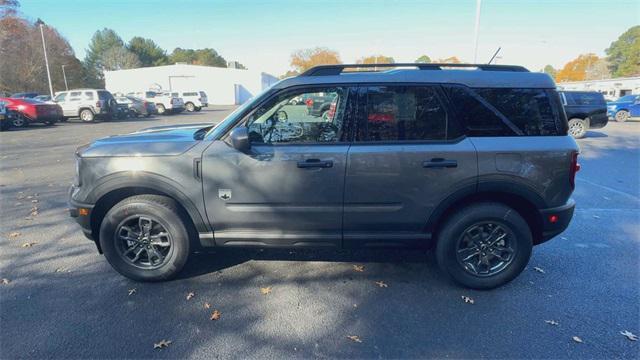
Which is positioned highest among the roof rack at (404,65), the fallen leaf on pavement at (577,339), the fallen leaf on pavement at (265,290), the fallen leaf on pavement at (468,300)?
the roof rack at (404,65)

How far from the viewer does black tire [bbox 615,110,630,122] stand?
21094mm

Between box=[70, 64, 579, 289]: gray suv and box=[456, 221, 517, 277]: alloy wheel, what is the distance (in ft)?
0.03

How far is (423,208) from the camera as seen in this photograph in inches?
125

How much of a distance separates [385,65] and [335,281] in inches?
84.9

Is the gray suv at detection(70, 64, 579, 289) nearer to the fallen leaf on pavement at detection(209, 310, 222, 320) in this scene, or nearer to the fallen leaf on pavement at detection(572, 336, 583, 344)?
the fallen leaf on pavement at detection(209, 310, 222, 320)

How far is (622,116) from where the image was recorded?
21328 millimetres

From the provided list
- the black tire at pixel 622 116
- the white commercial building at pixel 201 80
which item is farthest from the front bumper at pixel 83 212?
the white commercial building at pixel 201 80

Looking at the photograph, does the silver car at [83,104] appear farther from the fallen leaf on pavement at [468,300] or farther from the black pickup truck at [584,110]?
the black pickup truck at [584,110]

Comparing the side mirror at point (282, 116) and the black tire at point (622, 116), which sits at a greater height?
the side mirror at point (282, 116)

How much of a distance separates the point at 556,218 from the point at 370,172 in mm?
1769

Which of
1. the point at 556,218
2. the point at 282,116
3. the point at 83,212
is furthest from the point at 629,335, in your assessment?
the point at 83,212

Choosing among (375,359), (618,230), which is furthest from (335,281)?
(618,230)

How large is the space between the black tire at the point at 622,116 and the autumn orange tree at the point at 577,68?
8977 centimetres

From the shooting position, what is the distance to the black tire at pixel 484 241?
3199mm
